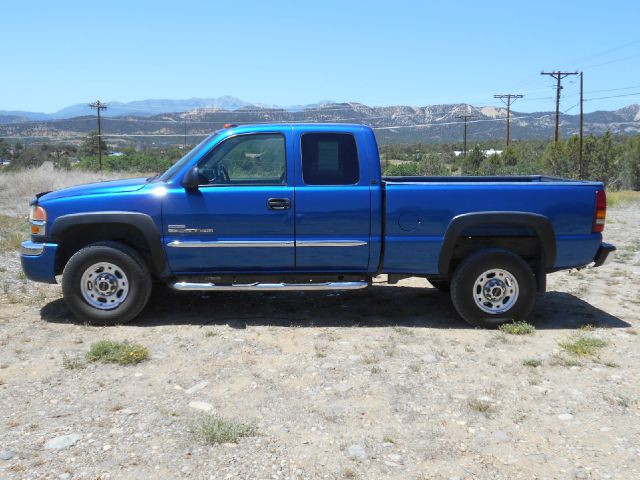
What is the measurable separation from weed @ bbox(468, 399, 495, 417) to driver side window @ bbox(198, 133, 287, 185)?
2.85 metres

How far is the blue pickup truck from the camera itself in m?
6.08

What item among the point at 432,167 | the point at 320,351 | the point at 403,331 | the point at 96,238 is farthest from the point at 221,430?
the point at 432,167

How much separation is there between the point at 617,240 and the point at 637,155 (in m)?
45.8

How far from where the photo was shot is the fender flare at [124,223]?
604 cm

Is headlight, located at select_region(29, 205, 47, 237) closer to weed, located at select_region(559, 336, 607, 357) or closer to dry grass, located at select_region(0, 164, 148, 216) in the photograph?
weed, located at select_region(559, 336, 607, 357)

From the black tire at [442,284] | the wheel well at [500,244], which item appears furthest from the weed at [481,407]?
the black tire at [442,284]

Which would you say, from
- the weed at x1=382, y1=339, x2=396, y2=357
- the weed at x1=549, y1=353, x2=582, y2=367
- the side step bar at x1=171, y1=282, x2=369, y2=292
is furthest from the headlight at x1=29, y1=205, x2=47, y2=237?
the weed at x1=549, y1=353, x2=582, y2=367

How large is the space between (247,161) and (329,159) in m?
0.82

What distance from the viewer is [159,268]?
620 cm

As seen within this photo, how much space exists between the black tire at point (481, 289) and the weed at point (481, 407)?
6.10 ft

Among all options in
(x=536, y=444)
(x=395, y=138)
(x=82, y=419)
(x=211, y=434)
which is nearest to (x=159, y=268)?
(x=82, y=419)

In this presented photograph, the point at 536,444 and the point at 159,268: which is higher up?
the point at 159,268

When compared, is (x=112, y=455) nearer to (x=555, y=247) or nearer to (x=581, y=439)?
(x=581, y=439)

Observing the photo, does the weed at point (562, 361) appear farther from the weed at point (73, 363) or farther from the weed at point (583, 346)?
the weed at point (73, 363)
